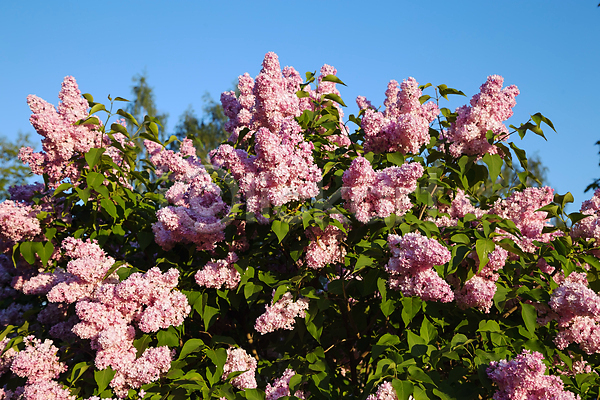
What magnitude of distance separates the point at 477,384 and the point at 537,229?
149 centimetres

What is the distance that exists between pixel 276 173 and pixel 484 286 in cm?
161

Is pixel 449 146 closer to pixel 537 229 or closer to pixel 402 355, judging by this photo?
pixel 537 229

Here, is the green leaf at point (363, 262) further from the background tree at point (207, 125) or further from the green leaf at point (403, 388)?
the background tree at point (207, 125)

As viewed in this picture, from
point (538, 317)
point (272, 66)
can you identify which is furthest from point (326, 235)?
point (272, 66)

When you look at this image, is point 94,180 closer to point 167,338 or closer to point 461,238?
point 167,338

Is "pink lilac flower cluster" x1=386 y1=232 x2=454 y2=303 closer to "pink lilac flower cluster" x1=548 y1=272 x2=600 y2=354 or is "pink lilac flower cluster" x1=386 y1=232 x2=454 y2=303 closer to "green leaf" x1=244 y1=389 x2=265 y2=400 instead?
"pink lilac flower cluster" x1=548 y1=272 x2=600 y2=354

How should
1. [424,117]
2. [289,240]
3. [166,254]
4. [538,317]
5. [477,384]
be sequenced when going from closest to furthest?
1. [477,384]
2. [538,317]
3. [289,240]
4. [424,117]
5. [166,254]

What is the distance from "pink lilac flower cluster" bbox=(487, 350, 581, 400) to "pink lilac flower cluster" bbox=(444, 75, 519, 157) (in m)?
1.87

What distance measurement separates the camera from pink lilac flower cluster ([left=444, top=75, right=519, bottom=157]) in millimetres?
4012

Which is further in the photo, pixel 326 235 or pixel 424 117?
pixel 424 117

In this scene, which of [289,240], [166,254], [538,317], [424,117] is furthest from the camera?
[166,254]

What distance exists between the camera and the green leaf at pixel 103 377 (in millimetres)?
3368

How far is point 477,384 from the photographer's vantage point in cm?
310

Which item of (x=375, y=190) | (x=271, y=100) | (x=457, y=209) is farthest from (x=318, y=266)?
(x=457, y=209)
